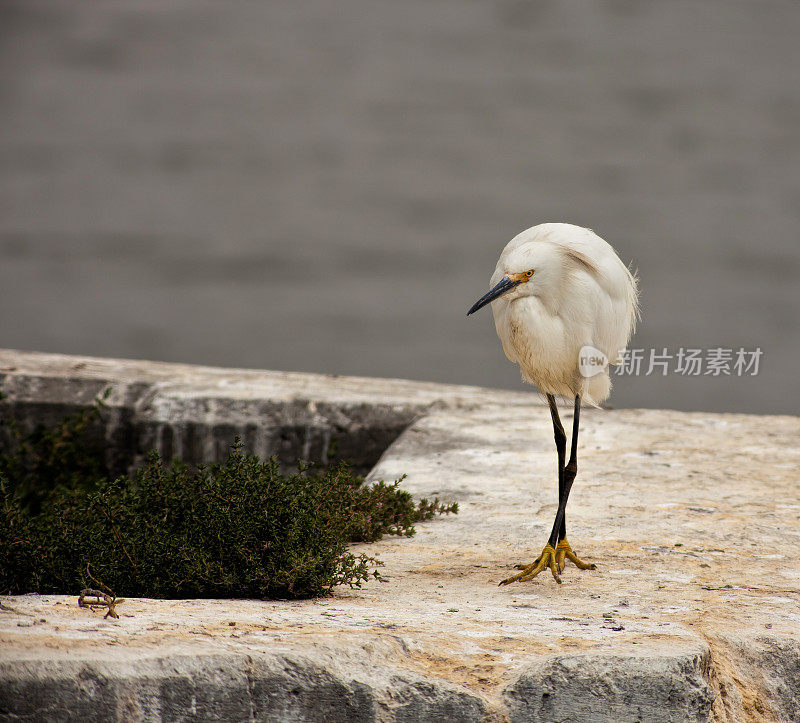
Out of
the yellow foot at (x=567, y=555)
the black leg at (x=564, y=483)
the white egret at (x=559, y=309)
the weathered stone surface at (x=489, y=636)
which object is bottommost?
the weathered stone surface at (x=489, y=636)

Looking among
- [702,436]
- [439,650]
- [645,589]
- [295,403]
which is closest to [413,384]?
[295,403]

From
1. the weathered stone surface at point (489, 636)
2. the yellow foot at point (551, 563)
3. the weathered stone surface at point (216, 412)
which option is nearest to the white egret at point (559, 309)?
the yellow foot at point (551, 563)

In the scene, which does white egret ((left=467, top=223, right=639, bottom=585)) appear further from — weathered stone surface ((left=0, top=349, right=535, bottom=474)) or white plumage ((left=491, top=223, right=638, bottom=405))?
weathered stone surface ((left=0, top=349, right=535, bottom=474))

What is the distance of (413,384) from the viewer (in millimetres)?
5809

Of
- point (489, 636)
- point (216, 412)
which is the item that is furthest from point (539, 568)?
point (216, 412)

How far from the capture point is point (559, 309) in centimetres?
283

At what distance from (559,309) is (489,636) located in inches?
42.7

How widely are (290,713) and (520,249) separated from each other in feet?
4.96

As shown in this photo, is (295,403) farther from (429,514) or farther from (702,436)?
(702,436)

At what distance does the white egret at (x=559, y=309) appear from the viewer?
2783 mm

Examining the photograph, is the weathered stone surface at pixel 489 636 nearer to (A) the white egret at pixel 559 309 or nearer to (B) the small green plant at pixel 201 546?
(B) the small green plant at pixel 201 546

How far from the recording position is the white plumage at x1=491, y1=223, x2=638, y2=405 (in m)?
2.79

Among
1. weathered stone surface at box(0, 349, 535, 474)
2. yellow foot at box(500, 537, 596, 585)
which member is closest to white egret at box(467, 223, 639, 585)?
yellow foot at box(500, 537, 596, 585)

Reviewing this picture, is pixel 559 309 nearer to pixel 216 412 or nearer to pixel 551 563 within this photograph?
pixel 551 563
